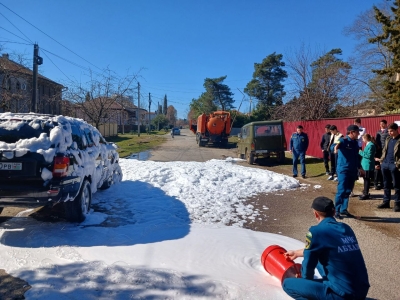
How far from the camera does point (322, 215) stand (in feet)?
9.86

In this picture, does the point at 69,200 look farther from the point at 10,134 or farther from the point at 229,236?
the point at 229,236

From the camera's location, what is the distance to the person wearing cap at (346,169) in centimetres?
636

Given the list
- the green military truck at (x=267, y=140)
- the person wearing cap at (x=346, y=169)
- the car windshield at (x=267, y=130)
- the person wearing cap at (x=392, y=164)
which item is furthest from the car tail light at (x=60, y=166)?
the car windshield at (x=267, y=130)

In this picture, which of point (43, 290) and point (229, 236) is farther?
point (229, 236)

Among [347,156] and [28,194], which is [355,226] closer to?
[347,156]

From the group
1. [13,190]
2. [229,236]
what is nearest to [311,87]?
[229,236]

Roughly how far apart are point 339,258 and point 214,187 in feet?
20.9

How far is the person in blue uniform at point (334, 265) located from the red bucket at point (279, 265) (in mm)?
527

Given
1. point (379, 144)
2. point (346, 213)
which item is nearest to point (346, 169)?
point (346, 213)

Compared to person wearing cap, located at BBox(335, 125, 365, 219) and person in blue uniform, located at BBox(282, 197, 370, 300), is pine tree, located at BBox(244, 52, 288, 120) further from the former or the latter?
person in blue uniform, located at BBox(282, 197, 370, 300)

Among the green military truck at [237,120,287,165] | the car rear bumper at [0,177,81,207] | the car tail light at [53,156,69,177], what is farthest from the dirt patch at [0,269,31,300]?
the green military truck at [237,120,287,165]

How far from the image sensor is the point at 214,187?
899 centimetres

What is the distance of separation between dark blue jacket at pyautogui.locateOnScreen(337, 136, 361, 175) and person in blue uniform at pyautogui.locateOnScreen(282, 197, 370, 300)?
3801 millimetres

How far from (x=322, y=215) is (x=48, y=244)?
374 centimetres
